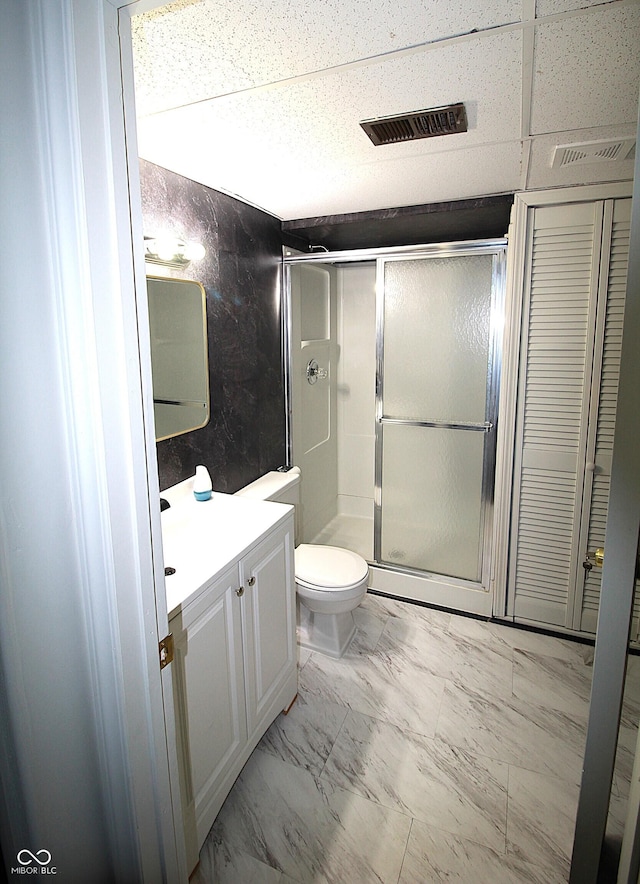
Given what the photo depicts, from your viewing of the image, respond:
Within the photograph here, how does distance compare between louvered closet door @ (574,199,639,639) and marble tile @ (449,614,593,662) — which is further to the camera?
marble tile @ (449,614,593,662)

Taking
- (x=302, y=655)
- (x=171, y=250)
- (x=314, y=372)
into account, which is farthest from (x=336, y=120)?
(x=302, y=655)

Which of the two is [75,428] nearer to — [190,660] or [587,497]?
[190,660]

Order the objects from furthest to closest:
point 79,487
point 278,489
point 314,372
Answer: point 314,372, point 278,489, point 79,487

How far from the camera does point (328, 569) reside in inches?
93.7

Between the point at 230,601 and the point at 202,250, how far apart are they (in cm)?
141

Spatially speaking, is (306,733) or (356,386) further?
(356,386)

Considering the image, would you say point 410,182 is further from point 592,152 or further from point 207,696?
point 207,696

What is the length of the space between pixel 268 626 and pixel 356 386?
2406mm

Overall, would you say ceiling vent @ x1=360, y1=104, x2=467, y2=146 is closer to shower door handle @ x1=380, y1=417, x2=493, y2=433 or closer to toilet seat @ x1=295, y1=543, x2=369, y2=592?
shower door handle @ x1=380, y1=417, x2=493, y2=433

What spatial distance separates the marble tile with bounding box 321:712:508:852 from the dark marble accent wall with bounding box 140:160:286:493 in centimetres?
123

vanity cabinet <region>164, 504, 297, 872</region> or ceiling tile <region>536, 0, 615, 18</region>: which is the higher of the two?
ceiling tile <region>536, 0, 615, 18</region>

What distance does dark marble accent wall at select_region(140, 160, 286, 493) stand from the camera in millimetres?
1967

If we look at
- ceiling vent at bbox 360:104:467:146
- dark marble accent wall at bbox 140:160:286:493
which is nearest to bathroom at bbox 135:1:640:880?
dark marble accent wall at bbox 140:160:286:493

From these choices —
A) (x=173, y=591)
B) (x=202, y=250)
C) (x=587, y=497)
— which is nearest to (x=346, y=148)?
(x=202, y=250)
